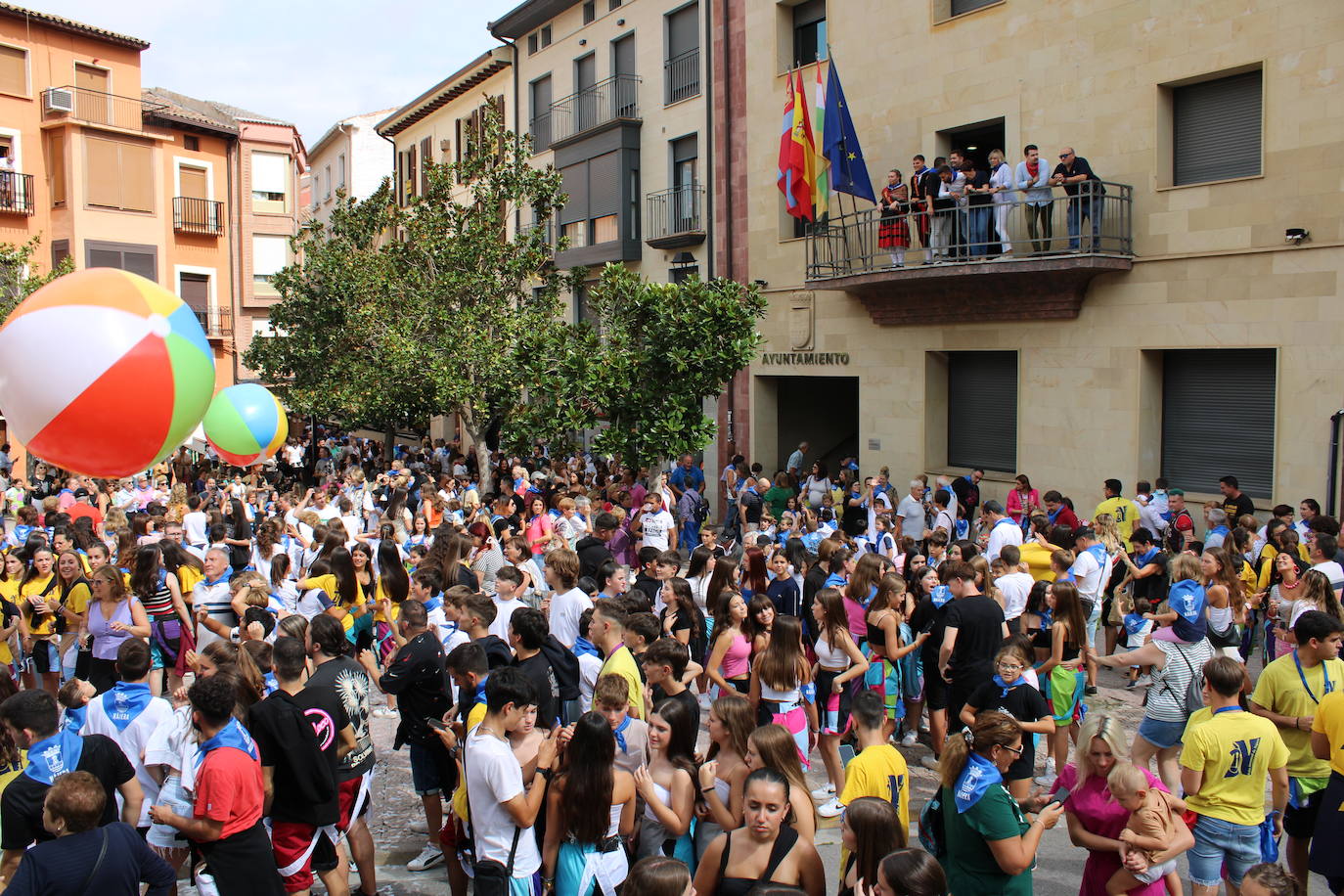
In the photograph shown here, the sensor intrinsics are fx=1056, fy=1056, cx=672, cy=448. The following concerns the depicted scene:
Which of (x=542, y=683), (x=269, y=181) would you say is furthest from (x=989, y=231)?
(x=269, y=181)

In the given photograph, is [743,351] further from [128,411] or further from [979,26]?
[128,411]

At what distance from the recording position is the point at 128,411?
7.05 meters

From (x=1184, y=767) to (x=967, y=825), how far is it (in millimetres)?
1476

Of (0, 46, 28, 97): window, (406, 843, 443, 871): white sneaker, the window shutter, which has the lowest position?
(406, 843, 443, 871): white sneaker

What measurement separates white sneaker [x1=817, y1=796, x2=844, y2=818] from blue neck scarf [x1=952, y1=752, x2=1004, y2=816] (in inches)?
108

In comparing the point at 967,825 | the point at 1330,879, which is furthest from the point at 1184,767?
the point at 967,825

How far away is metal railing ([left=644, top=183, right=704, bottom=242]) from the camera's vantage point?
842 inches

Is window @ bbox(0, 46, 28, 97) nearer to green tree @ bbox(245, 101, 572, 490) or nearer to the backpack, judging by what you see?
green tree @ bbox(245, 101, 572, 490)

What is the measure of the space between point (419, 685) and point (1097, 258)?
1068 centimetres

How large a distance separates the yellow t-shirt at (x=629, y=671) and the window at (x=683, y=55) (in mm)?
17438

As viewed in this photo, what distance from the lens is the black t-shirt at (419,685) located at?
6168 mm

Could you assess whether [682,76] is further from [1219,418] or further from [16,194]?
[16,194]

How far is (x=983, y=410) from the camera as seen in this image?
16.4 metres

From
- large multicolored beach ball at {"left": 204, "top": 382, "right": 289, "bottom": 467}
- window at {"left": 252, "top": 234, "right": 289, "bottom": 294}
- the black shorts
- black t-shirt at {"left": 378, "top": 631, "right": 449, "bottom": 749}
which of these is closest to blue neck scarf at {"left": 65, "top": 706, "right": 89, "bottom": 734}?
black t-shirt at {"left": 378, "top": 631, "right": 449, "bottom": 749}
